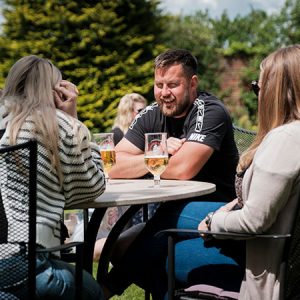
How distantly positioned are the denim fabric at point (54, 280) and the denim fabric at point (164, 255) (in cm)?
54

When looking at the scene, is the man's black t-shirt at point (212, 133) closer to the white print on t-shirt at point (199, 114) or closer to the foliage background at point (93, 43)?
A: the white print on t-shirt at point (199, 114)

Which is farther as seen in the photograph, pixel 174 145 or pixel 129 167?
pixel 129 167

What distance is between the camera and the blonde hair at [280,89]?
95.6 inches

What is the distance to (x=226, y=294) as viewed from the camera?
2471 millimetres

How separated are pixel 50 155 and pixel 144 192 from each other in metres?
0.60

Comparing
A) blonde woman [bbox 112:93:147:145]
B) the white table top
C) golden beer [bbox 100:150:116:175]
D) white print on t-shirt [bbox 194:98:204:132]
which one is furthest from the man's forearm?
blonde woman [bbox 112:93:147:145]

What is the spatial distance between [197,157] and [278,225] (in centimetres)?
104

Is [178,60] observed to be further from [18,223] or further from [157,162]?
[18,223]

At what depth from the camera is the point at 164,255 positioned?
9.93 ft

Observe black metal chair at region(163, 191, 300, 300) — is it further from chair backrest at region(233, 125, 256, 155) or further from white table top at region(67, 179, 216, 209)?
chair backrest at region(233, 125, 256, 155)

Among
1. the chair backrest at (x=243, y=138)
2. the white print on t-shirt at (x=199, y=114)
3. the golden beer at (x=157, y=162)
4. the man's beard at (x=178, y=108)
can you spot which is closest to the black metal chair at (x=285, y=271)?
the golden beer at (x=157, y=162)

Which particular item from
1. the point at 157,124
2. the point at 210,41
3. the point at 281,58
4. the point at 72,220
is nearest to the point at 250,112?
the point at 210,41

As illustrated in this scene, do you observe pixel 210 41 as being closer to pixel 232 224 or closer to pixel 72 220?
pixel 72 220

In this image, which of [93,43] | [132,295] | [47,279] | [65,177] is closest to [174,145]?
[65,177]
